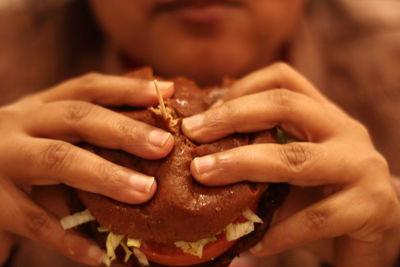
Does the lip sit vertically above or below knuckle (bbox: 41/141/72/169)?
above

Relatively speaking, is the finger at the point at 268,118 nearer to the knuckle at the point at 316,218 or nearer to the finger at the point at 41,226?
the knuckle at the point at 316,218

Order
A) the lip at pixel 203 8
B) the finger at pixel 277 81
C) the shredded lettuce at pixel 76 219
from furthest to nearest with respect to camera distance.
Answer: the lip at pixel 203 8, the finger at pixel 277 81, the shredded lettuce at pixel 76 219

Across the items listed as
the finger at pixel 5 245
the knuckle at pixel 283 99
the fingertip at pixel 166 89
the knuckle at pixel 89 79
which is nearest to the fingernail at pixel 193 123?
the fingertip at pixel 166 89

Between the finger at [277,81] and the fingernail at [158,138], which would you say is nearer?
the fingernail at [158,138]

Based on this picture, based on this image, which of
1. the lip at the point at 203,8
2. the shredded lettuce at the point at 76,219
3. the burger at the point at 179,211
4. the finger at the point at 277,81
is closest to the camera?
the burger at the point at 179,211

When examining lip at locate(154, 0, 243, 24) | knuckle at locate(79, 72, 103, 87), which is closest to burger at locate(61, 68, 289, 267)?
knuckle at locate(79, 72, 103, 87)

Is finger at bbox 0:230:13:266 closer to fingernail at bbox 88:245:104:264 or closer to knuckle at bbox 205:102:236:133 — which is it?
fingernail at bbox 88:245:104:264

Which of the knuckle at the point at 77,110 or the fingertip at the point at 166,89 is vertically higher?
the fingertip at the point at 166,89

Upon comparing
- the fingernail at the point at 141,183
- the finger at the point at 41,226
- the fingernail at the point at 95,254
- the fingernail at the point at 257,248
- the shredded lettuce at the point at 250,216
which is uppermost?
the fingernail at the point at 141,183
